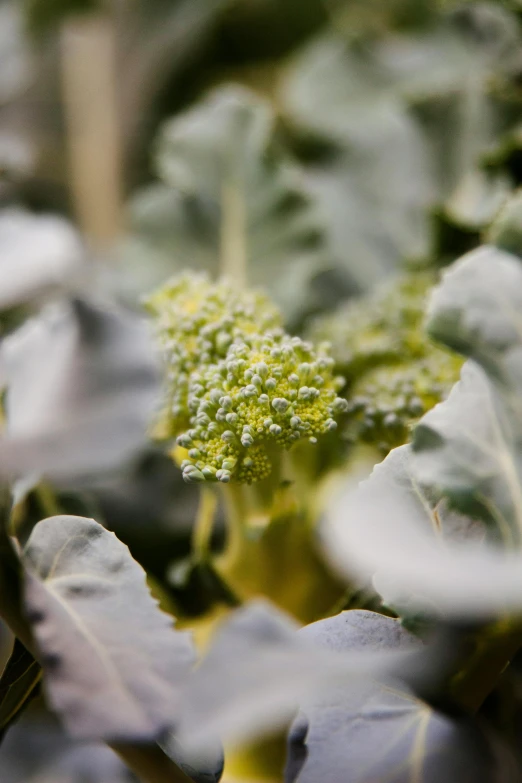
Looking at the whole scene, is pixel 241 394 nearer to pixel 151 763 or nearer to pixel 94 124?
pixel 151 763

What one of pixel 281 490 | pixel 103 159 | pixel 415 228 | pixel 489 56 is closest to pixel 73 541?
pixel 281 490

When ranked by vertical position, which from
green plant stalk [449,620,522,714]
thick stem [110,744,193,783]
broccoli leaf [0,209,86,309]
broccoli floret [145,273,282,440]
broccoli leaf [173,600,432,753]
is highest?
broccoli leaf [0,209,86,309]

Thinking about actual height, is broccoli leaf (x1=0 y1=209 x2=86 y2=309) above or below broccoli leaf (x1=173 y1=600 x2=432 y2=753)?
above

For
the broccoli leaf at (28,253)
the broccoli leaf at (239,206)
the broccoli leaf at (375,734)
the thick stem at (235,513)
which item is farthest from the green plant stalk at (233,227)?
the broccoli leaf at (375,734)

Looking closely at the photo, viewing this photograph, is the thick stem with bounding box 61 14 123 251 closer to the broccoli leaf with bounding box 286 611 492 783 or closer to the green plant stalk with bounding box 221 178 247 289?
the green plant stalk with bounding box 221 178 247 289

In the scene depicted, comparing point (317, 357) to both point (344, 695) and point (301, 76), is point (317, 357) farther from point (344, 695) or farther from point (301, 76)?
point (301, 76)


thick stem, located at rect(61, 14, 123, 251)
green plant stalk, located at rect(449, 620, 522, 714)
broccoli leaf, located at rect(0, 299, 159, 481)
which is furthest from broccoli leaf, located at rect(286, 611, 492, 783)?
thick stem, located at rect(61, 14, 123, 251)

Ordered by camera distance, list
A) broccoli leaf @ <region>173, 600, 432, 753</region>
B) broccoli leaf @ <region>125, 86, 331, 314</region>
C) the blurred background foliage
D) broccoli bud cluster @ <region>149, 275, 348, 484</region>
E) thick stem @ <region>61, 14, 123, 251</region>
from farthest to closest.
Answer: thick stem @ <region>61, 14, 123, 251</region>, broccoli leaf @ <region>125, 86, 331, 314</region>, the blurred background foliage, broccoli bud cluster @ <region>149, 275, 348, 484</region>, broccoli leaf @ <region>173, 600, 432, 753</region>

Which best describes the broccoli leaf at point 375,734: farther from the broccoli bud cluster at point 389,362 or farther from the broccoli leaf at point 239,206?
the broccoli leaf at point 239,206
